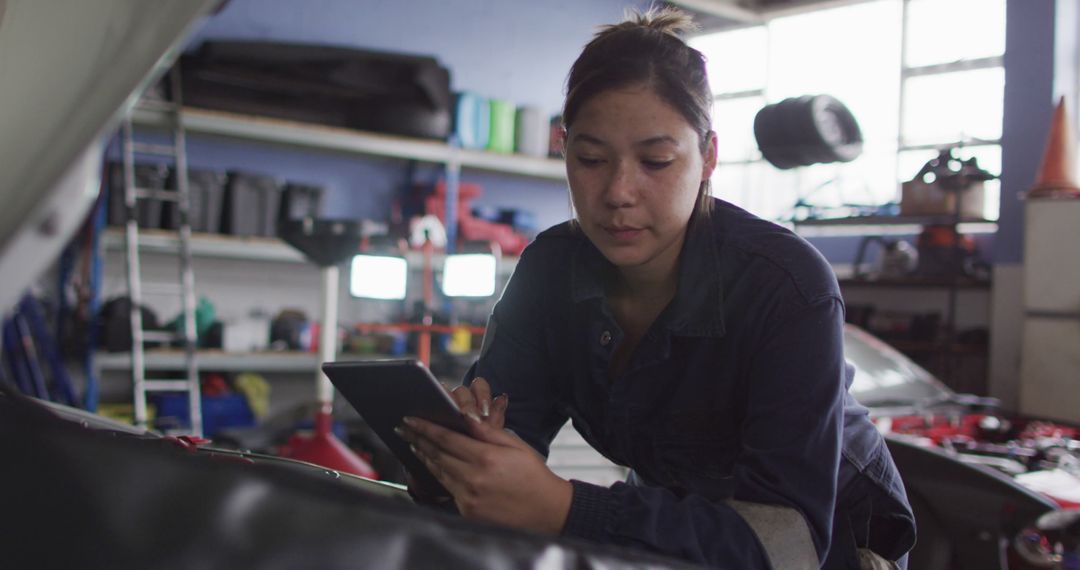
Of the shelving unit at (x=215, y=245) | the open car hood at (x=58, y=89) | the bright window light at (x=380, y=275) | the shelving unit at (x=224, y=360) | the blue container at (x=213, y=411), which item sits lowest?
the blue container at (x=213, y=411)

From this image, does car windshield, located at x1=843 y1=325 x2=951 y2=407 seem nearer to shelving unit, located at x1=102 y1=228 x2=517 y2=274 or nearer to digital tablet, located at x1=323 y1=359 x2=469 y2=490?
shelving unit, located at x1=102 y1=228 x2=517 y2=274

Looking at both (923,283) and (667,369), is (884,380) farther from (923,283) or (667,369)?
(923,283)

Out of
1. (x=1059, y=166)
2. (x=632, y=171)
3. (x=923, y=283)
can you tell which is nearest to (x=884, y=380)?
(x=632, y=171)

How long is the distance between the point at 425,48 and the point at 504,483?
553 centimetres

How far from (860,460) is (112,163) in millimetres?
4189

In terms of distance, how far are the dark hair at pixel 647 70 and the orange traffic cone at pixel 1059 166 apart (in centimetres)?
438

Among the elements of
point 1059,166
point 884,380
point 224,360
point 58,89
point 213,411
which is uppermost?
point 1059,166

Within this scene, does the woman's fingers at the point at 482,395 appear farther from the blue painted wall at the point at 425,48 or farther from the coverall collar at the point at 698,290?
the blue painted wall at the point at 425,48

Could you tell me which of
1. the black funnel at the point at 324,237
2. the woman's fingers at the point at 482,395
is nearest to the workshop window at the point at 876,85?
the black funnel at the point at 324,237

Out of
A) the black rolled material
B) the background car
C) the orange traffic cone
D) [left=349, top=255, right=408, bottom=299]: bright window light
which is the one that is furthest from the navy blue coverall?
the orange traffic cone

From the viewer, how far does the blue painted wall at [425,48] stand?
5.21 meters

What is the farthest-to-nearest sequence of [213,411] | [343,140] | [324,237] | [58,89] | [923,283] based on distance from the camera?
[923,283]
[343,140]
[213,411]
[324,237]
[58,89]

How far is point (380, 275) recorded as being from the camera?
432 cm

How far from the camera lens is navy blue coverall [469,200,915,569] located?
2.84ft
